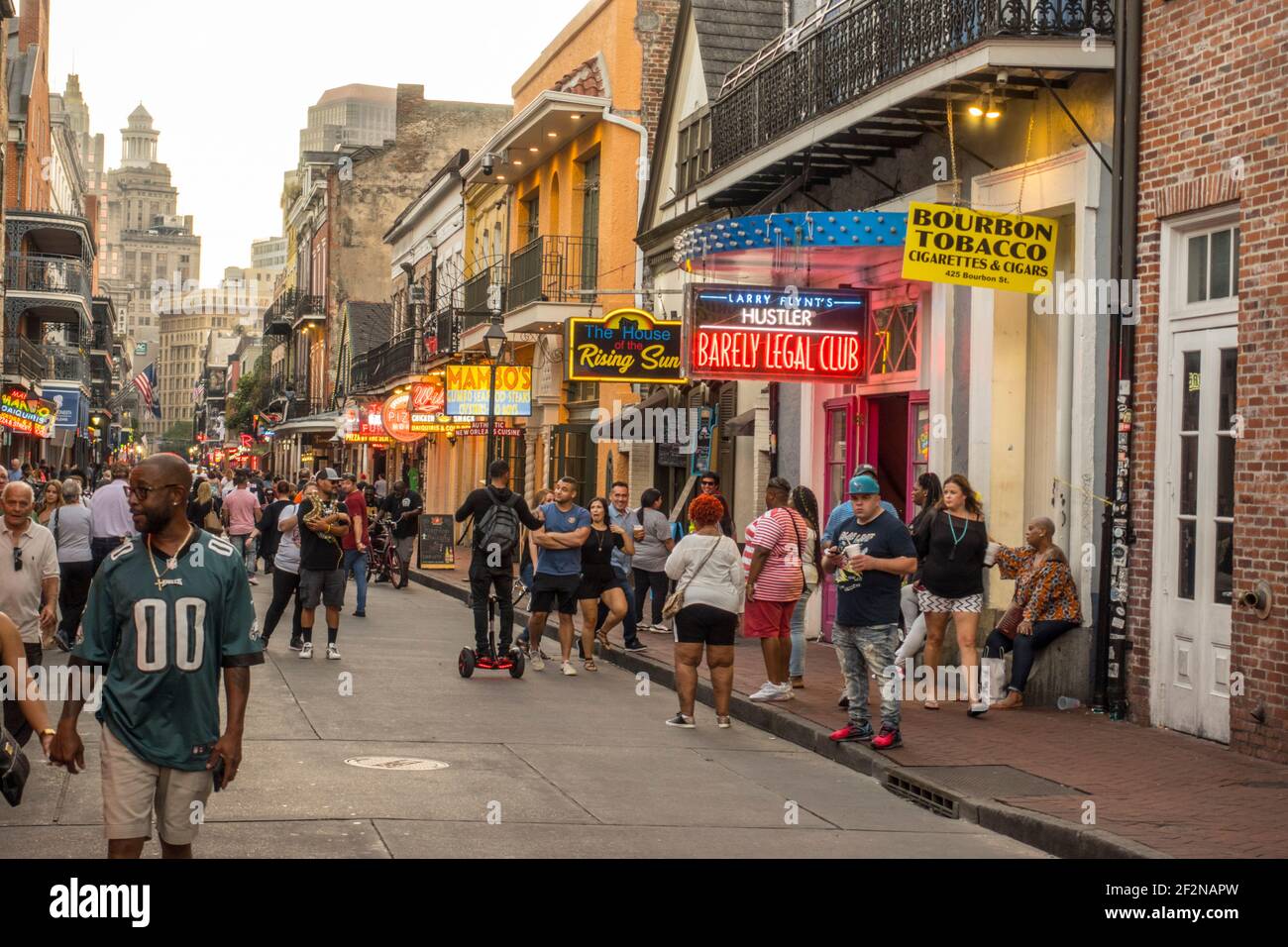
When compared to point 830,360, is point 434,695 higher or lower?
lower

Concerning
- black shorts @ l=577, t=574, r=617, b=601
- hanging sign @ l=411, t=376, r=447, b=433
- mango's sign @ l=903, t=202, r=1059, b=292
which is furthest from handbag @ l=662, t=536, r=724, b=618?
hanging sign @ l=411, t=376, r=447, b=433

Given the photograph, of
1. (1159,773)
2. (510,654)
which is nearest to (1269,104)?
(1159,773)

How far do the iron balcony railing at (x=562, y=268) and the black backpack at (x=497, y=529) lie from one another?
14.8 metres

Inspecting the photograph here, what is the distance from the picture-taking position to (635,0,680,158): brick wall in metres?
28.4

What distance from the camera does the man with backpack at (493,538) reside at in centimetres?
1465

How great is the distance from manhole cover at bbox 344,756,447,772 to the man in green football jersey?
4.20m

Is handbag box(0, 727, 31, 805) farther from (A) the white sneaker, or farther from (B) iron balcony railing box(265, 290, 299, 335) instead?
(B) iron balcony railing box(265, 290, 299, 335)

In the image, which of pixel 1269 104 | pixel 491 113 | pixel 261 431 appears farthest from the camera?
pixel 261 431

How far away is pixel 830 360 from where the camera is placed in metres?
17.0

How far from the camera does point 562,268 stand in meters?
29.8

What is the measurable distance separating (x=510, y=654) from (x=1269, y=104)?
7.72 metres

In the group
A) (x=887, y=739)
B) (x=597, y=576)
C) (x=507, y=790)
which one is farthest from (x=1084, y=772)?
(x=597, y=576)

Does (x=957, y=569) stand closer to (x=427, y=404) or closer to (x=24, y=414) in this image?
(x=427, y=404)

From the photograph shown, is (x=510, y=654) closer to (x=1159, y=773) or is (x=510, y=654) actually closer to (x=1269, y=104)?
(x=1159, y=773)
